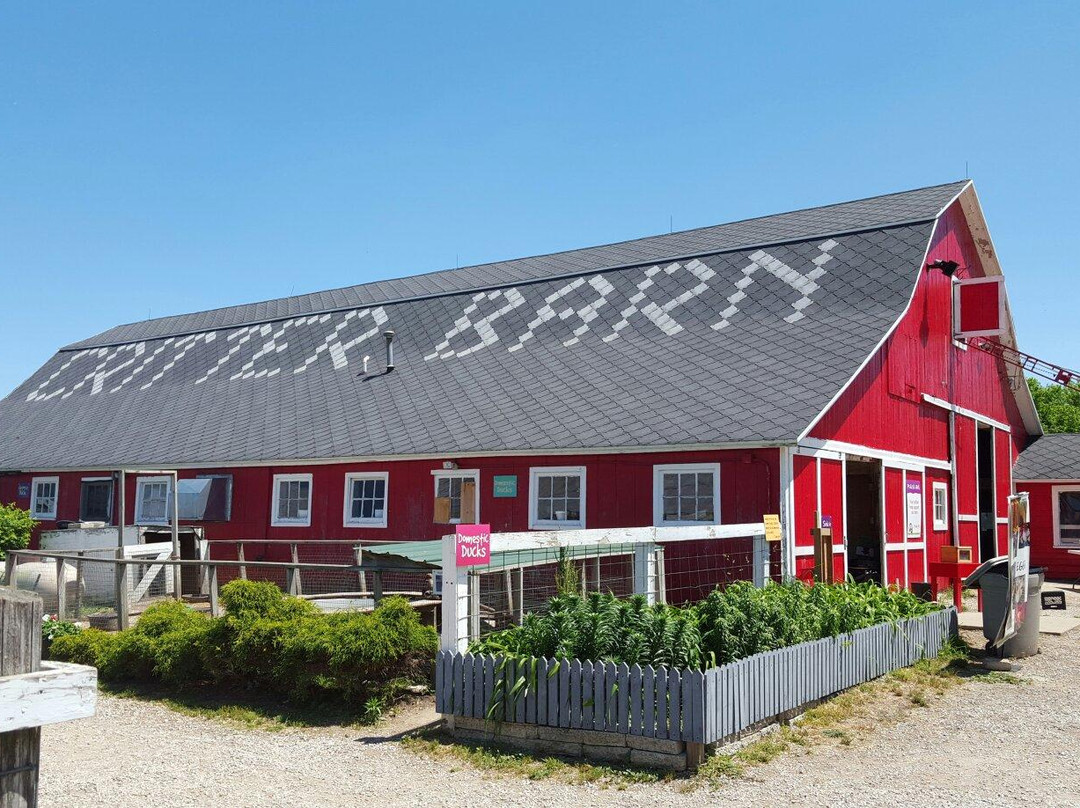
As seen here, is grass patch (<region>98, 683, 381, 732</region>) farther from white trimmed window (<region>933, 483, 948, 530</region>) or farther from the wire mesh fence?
white trimmed window (<region>933, 483, 948, 530</region>)

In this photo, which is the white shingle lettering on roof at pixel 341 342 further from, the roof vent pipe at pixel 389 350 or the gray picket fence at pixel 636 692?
the gray picket fence at pixel 636 692

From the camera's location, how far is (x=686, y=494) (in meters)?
15.0

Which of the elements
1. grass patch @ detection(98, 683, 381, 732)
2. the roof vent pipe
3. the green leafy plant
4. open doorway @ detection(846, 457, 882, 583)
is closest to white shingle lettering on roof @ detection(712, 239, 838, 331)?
A: open doorway @ detection(846, 457, 882, 583)

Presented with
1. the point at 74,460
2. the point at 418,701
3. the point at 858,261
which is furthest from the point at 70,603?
the point at 858,261

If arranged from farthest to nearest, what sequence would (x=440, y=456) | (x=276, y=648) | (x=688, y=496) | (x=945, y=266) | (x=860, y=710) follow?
(x=945, y=266)
(x=440, y=456)
(x=688, y=496)
(x=276, y=648)
(x=860, y=710)

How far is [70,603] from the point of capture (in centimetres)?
1473

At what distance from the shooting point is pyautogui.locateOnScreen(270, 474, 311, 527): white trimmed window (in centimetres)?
1956

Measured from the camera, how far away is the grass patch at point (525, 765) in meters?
7.36

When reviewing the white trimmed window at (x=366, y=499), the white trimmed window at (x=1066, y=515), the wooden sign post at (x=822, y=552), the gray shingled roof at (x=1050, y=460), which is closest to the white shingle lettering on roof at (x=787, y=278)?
the wooden sign post at (x=822, y=552)

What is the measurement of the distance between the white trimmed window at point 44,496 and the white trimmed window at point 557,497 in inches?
515

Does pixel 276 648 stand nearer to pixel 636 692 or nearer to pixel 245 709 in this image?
pixel 245 709

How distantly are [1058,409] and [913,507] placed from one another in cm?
4215

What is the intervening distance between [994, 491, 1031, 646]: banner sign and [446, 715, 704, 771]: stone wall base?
6.02m

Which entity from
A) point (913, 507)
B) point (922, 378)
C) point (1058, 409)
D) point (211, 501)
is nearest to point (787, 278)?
point (922, 378)
